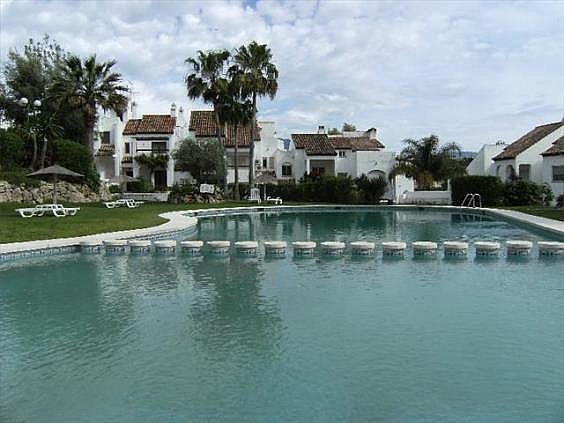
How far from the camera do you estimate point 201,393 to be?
18.7 ft

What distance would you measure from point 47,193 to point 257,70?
1594 centimetres

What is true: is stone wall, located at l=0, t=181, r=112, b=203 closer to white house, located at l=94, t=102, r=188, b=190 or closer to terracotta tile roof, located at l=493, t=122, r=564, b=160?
white house, located at l=94, t=102, r=188, b=190

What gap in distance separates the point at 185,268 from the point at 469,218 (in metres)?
18.9

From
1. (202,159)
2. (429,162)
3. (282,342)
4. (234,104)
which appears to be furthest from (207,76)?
(282,342)

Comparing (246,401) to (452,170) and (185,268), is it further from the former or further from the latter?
(452,170)

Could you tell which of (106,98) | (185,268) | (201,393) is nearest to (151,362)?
(201,393)

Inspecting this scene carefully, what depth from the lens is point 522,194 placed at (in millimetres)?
35062

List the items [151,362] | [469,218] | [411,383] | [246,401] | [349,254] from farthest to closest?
[469,218], [349,254], [151,362], [411,383], [246,401]

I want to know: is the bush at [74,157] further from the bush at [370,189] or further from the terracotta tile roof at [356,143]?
the terracotta tile roof at [356,143]

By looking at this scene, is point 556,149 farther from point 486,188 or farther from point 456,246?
point 456,246

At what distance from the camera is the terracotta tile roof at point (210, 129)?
51716 mm

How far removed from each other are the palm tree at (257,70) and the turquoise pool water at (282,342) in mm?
27643

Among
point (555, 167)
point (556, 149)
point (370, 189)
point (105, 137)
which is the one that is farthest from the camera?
point (105, 137)

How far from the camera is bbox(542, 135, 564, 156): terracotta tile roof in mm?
35056
